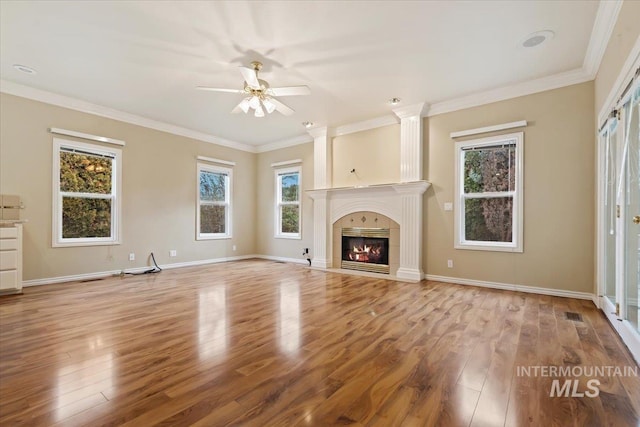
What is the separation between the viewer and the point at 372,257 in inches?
220

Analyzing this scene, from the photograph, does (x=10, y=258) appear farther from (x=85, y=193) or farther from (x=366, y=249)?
(x=366, y=249)

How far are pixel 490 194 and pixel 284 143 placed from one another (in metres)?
4.58

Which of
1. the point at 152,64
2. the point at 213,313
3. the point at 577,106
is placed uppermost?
the point at 152,64

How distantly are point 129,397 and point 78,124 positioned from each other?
16.4 ft

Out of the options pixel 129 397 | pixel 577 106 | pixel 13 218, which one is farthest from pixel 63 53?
pixel 577 106

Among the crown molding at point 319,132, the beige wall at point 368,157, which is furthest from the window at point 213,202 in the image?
the beige wall at point 368,157

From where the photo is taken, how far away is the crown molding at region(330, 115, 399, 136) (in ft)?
17.9

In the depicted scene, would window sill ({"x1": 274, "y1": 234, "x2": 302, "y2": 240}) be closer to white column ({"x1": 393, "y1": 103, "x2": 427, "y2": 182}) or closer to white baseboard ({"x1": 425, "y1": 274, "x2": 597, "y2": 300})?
white column ({"x1": 393, "y1": 103, "x2": 427, "y2": 182})

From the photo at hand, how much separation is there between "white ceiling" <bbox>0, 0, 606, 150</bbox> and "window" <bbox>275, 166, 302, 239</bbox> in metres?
2.45

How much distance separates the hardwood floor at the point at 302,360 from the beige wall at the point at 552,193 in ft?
1.54

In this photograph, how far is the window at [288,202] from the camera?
700 centimetres

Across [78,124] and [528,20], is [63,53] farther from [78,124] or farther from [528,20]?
[528,20]

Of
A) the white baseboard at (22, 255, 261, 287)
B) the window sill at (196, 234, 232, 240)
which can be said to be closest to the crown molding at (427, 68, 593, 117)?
the window sill at (196, 234, 232, 240)

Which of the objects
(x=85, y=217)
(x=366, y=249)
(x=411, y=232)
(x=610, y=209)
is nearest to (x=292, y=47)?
(x=411, y=232)
